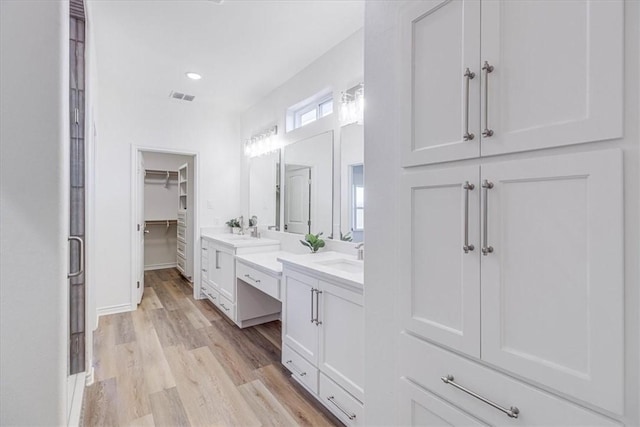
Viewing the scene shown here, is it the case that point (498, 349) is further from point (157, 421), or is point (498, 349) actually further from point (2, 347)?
point (157, 421)

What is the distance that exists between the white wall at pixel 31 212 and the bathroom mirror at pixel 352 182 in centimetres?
186

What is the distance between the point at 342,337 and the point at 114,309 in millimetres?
3207

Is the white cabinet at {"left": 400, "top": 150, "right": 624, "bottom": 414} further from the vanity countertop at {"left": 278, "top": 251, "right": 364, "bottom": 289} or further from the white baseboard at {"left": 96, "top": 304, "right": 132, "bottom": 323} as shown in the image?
the white baseboard at {"left": 96, "top": 304, "right": 132, "bottom": 323}

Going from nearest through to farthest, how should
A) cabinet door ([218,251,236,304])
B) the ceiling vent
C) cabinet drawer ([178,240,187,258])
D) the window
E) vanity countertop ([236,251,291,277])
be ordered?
vanity countertop ([236,251,291,277]) → the window → cabinet door ([218,251,236,304]) → the ceiling vent → cabinet drawer ([178,240,187,258])

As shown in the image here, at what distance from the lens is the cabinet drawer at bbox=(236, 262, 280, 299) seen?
2.46m

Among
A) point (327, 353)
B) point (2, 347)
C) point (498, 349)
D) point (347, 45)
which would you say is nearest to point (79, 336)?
point (2, 347)

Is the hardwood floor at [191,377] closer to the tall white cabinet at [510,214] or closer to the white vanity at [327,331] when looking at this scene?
the white vanity at [327,331]

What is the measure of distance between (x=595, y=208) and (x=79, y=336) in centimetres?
262

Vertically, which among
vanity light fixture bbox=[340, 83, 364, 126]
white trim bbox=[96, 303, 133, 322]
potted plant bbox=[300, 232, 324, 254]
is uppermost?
vanity light fixture bbox=[340, 83, 364, 126]

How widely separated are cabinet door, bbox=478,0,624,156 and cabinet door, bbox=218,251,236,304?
112 inches

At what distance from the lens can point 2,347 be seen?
2.93ft

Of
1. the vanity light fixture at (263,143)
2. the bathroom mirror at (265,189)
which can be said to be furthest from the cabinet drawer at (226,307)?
the vanity light fixture at (263,143)

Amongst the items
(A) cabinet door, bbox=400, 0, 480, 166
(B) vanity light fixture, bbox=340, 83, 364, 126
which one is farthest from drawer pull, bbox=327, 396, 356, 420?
(B) vanity light fixture, bbox=340, 83, 364, 126

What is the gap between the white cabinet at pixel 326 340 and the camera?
165 cm
